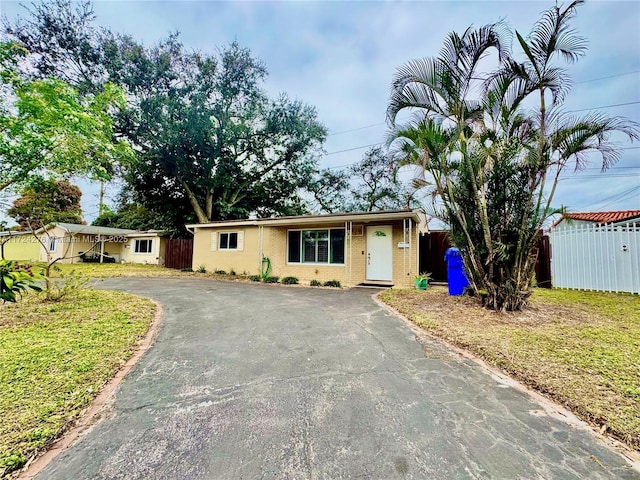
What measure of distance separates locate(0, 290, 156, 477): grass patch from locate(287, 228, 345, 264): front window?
6645 mm

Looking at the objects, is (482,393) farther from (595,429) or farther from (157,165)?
(157,165)

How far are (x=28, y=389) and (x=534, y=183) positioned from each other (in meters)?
8.25

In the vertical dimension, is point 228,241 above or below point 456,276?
above

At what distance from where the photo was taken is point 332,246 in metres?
11.5

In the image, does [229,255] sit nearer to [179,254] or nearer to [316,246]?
[316,246]

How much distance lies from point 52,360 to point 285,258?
30.7 ft

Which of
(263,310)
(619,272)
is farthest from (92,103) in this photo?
(619,272)

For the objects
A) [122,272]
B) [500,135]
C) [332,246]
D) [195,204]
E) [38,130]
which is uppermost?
[195,204]

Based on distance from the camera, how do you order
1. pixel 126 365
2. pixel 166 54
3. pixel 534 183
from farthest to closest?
pixel 166 54, pixel 534 183, pixel 126 365

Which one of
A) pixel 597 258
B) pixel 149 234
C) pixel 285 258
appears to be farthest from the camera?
pixel 149 234

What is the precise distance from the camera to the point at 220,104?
1942 cm

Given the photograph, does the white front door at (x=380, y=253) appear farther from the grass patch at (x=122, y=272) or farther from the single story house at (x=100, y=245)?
the single story house at (x=100, y=245)

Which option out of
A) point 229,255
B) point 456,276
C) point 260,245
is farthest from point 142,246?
point 456,276

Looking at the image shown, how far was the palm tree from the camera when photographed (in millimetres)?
5539
